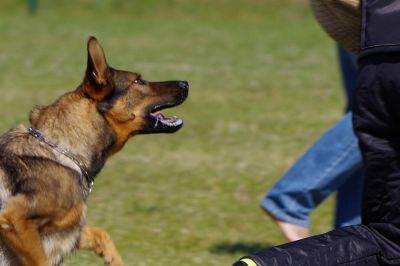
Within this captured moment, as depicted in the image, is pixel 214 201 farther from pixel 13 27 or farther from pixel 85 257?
pixel 13 27

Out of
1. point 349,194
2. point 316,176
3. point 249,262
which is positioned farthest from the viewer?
point 349,194

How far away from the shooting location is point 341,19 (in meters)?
4.31

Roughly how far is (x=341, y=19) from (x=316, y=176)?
1419mm

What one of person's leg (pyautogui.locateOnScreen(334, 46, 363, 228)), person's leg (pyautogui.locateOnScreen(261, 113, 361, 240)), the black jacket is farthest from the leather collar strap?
person's leg (pyautogui.locateOnScreen(334, 46, 363, 228))

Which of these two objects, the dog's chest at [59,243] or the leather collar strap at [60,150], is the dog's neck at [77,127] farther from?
the dog's chest at [59,243]

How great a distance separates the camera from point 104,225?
6312 mm

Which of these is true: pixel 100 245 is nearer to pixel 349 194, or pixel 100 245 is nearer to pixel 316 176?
pixel 316 176

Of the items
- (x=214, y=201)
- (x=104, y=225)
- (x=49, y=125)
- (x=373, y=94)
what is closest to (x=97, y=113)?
(x=49, y=125)

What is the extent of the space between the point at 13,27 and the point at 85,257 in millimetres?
11435

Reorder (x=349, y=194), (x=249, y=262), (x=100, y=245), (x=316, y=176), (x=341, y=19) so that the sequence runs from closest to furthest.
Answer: (x=249, y=262) < (x=341, y=19) < (x=100, y=245) < (x=316, y=176) < (x=349, y=194)

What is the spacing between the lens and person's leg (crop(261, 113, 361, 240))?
552cm

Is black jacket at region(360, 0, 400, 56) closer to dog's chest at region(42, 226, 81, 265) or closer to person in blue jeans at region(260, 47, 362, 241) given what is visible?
dog's chest at region(42, 226, 81, 265)

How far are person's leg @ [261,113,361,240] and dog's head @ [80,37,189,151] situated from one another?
1090 mm

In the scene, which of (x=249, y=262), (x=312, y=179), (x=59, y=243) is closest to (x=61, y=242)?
(x=59, y=243)
